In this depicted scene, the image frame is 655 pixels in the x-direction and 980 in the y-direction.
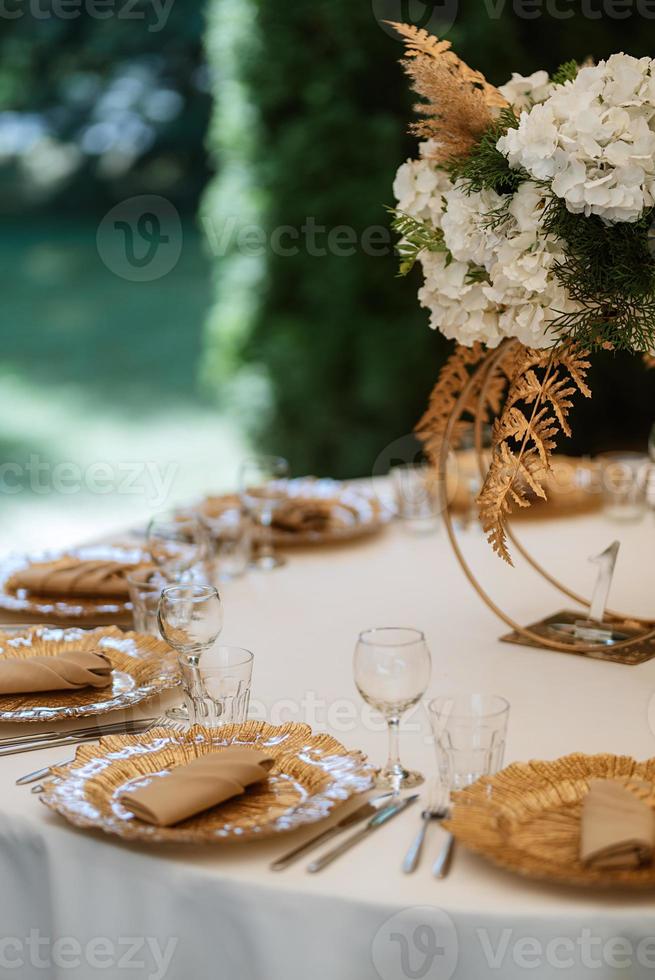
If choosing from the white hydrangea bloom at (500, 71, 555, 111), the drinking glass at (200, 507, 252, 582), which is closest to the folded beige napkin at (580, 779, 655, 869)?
the white hydrangea bloom at (500, 71, 555, 111)

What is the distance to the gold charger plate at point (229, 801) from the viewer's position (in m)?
1.33

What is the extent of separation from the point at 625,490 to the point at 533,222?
1199 mm

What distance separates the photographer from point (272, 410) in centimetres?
559

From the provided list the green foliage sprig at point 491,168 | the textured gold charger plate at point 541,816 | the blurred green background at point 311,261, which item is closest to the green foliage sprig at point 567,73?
the green foliage sprig at point 491,168

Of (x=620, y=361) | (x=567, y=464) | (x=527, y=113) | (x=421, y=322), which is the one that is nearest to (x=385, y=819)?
(x=527, y=113)

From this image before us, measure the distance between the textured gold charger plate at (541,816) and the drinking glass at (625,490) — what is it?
4.34 feet

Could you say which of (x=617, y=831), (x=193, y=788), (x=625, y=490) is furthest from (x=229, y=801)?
(x=625, y=490)

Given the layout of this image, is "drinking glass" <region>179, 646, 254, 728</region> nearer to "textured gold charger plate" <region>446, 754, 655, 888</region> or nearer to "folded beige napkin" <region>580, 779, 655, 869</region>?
"textured gold charger plate" <region>446, 754, 655, 888</region>

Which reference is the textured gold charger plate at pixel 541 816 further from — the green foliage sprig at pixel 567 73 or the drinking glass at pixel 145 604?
the green foliage sprig at pixel 567 73

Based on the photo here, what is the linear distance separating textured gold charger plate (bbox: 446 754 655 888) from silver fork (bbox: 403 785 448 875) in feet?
0.12

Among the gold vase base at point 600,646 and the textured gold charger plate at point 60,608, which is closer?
the gold vase base at point 600,646

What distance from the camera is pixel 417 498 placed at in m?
2.73

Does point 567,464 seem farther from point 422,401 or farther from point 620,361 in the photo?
point 620,361

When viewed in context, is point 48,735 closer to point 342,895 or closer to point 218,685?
point 218,685
